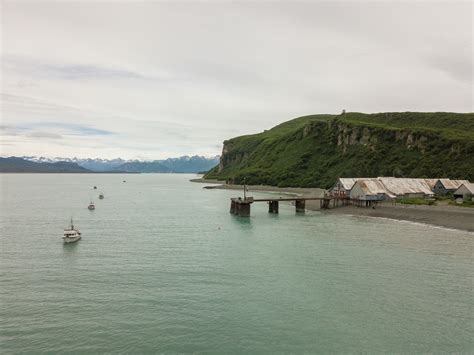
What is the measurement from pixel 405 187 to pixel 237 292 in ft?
315

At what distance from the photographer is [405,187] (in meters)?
119

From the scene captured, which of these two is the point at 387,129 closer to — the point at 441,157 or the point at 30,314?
the point at 441,157

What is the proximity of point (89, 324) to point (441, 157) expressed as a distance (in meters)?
163

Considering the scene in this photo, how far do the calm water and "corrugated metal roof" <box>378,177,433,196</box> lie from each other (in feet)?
150

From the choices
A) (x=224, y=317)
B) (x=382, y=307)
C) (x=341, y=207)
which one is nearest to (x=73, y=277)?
(x=224, y=317)

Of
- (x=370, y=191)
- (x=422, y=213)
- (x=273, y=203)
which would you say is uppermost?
(x=370, y=191)

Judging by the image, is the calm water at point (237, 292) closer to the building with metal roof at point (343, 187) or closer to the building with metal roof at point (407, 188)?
the building with metal roof at point (407, 188)

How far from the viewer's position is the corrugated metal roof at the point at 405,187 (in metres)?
117

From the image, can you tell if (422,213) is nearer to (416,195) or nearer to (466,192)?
(466,192)

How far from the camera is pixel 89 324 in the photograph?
30953mm

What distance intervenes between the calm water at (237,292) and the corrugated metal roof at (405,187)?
150 feet

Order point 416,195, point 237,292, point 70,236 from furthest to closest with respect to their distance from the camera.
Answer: point 416,195
point 70,236
point 237,292

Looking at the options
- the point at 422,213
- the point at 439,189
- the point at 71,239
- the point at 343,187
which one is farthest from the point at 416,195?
the point at 71,239

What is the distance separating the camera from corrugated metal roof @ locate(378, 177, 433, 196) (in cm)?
11700
